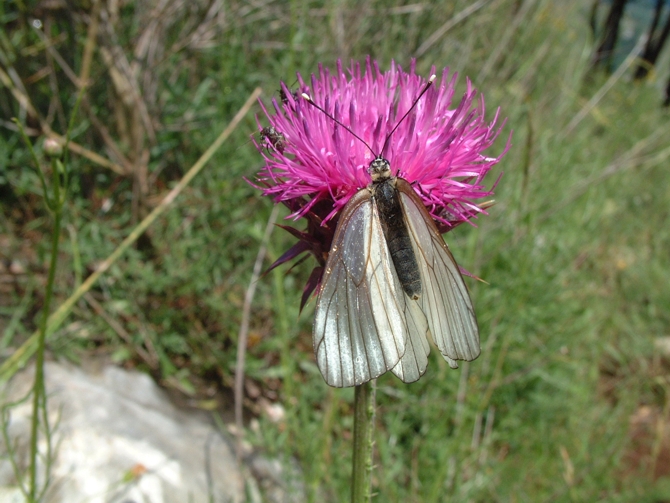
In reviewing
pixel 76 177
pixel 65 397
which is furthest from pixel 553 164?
pixel 65 397

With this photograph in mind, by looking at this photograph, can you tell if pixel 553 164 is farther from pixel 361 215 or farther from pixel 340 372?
pixel 340 372

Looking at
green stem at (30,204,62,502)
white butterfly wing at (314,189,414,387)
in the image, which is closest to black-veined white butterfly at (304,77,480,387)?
white butterfly wing at (314,189,414,387)

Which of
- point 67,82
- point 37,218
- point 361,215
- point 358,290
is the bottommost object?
point 358,290

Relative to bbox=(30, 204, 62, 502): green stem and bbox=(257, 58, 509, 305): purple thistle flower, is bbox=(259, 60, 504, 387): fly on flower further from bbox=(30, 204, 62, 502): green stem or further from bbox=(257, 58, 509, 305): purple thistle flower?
bbox=(30, 204, 62, 502): green stem

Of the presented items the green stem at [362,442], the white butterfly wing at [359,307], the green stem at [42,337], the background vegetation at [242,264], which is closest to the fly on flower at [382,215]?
the white butterfly wing at [359,307]

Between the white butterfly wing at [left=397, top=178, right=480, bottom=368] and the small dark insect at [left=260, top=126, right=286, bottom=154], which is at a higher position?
the small dark insect at [left=260, top=126, right=286, bottom=154]
